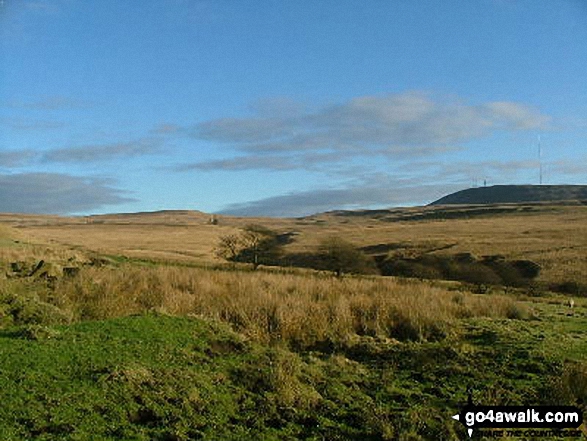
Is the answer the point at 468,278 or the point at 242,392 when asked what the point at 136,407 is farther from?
the point at 468,278

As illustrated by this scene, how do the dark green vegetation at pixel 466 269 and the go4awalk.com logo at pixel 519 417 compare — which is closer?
the go4awalk.com logo at pixel 519 417

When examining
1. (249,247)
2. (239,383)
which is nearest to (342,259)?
(249,247)

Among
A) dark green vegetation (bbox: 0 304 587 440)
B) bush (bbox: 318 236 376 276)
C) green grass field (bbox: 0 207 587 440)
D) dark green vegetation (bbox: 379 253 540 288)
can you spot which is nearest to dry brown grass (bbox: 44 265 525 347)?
green grass field (bbox: 0 207 587 440)

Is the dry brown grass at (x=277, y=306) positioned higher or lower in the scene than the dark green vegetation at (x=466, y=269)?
higher

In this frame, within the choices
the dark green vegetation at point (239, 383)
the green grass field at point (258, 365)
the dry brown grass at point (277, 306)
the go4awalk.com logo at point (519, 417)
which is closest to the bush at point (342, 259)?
the dry brown grass at point (277, 306)

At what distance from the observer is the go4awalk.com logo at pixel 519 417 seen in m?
8.37

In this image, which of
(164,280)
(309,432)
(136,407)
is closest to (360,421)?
(309,432)

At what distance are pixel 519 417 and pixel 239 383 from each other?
14.0ft

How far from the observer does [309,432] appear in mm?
A: 8070

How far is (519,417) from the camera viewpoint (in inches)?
337

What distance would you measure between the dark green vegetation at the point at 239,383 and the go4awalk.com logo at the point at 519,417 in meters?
0.29

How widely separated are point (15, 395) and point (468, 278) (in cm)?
5189

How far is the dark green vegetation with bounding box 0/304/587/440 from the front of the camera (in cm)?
772

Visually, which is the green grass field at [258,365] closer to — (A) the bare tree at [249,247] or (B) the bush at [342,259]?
(B) the bush at [342,259]
